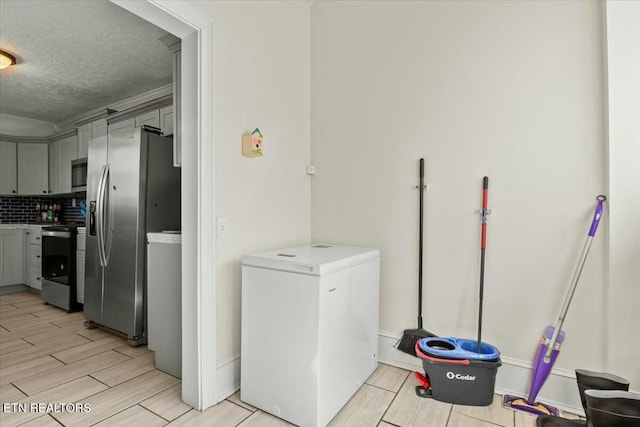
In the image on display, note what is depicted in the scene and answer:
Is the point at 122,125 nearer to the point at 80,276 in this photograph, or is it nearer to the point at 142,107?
the point at 142,107

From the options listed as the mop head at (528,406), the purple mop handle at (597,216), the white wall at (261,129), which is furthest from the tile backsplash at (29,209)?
the purple mop handle at (597,216)

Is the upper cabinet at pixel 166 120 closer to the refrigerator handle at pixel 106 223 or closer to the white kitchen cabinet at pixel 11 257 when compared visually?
the refrigerator handle at pixel 106 223

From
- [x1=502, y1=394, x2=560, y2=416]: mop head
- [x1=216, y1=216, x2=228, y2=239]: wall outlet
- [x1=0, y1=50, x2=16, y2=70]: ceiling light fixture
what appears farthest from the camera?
[x1=0, y1=50, x2=16, y2=70]: ceiling light fixture

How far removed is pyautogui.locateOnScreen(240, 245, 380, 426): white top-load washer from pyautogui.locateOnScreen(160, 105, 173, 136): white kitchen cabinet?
1974 mm

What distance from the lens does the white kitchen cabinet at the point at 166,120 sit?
3.20 m

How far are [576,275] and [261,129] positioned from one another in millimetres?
2036

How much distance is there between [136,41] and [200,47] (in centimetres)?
147

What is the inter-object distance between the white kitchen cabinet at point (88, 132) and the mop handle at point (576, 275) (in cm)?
489

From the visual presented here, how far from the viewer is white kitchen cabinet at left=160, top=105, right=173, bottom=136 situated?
3195mm

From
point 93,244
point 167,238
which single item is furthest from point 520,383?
point 93,244

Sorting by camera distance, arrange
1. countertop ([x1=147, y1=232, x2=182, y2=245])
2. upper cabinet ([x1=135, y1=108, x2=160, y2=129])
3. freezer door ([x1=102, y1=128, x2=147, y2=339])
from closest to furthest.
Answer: countertop ([x1=147, y1=232, x2=182, y2=245]), freezer door ([x1=102, y1=128, x2=147, y2=339]), upper cabinet ([x1=135, y1=108, x2=160, y2=129])

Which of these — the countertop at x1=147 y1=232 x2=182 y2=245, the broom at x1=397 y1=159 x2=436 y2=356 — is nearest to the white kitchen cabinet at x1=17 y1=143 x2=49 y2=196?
the countertop at x1=147 y1=232 x2=182 y2=245

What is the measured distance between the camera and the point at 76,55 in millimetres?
3033

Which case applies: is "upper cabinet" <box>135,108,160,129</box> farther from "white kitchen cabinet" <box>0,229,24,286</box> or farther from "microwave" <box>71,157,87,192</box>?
"white kitchen cabinet" <box>0,229,24,286</box>
